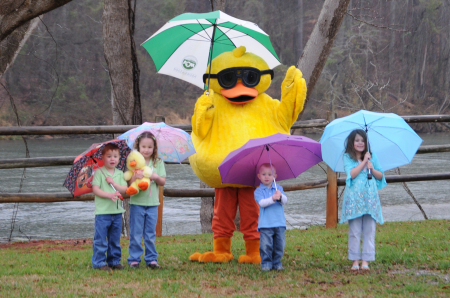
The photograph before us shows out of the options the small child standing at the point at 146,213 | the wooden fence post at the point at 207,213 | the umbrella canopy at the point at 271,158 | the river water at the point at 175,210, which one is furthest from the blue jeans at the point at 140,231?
the river water at the point at 175,210

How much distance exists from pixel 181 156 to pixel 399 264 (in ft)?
7.09

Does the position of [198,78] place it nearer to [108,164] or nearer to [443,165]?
[108,164]

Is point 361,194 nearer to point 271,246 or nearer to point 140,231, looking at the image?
point 271,246

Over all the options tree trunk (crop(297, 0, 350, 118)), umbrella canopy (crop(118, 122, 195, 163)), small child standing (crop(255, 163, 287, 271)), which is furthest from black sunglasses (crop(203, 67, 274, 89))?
tree trunk (crop(297, 0, 350, 118))

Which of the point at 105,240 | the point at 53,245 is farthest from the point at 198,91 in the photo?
the point at 105,240

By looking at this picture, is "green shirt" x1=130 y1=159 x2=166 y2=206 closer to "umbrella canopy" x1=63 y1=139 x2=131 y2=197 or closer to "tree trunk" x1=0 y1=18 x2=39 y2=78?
"umbrella canopy" x1=63 y1=139 x2=131 y2=197

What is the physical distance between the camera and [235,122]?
464 centimetres

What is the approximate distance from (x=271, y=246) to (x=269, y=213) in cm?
27

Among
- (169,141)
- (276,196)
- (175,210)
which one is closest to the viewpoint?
(276,196)

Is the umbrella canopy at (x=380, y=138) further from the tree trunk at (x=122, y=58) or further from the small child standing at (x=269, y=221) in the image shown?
the tree trunk at (x=122, y=58)

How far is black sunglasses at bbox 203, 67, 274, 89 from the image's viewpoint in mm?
4668

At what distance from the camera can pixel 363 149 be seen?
13.6ft

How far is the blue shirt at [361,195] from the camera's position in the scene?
4.10 m

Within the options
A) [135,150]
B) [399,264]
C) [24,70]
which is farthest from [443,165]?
[24,70]
